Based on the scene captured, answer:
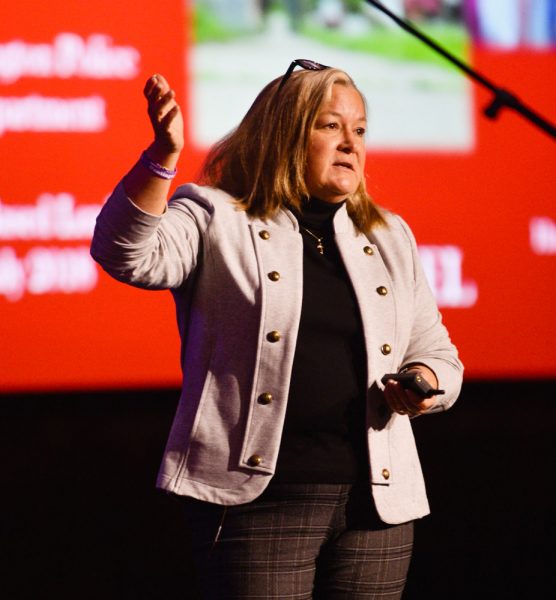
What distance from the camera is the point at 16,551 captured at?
2643mm

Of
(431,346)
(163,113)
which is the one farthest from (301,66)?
(431,346)

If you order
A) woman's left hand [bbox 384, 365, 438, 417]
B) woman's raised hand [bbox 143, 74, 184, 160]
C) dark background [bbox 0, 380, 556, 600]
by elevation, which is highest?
woman's raised hand [bbox 143, 74, 184, 160]

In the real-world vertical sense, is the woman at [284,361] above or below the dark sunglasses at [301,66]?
below

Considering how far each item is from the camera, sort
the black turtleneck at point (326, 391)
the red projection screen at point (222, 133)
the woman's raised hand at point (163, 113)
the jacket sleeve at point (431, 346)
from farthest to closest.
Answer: the red projection screen at point (222, 133)
the jacket sleeve at point (431, 346)
the black turtleneck at point (326, 391)
the woman's raised hand at point (163, 113)

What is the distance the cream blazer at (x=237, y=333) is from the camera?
1.30 meters

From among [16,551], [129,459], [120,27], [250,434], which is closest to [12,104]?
[120,27]

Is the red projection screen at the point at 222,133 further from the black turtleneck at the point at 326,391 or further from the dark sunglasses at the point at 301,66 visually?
the black turtleneck at the point at 326,391

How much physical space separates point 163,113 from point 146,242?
173 mm

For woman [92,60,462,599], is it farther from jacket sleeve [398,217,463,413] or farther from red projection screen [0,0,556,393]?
red projection screen [0,0,556,393]

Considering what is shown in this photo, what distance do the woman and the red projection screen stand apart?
1.22 meters

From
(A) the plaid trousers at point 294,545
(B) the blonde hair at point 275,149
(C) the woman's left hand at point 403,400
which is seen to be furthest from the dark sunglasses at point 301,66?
(A) the plaid trousers at point 294,545

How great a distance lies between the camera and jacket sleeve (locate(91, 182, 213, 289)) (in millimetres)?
1232

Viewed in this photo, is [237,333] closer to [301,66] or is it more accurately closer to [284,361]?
[284,361]

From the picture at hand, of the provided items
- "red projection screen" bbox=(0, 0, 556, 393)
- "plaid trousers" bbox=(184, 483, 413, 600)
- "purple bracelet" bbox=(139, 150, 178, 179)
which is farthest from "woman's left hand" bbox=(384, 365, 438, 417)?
"red projection screen" bbox=(0, 0, 556, 393)
